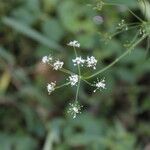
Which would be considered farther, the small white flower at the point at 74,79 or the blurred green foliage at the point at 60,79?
the blurred green foliage at the point at 60,79

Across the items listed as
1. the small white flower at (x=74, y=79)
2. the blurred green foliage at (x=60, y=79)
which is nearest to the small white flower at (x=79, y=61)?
the small white flower at (x=74, y=79)

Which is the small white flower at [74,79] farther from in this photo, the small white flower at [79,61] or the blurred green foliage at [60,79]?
the blurred green foliage at [60,79]

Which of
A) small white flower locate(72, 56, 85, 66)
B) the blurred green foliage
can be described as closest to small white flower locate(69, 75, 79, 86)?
small white flower locate(72, 56, 85, 66)

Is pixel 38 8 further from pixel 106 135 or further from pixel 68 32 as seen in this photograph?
pixel 106 135

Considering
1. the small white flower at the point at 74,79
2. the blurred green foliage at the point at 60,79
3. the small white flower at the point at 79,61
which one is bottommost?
the small white flower at the point at 74,79

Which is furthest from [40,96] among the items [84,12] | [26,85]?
[84,12]

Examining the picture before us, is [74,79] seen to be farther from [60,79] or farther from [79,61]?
[60,79]

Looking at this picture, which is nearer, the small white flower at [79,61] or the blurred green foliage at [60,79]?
the small white flower at [79,61]

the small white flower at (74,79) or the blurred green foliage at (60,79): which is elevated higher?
the blurred green foliage at (60,79)
